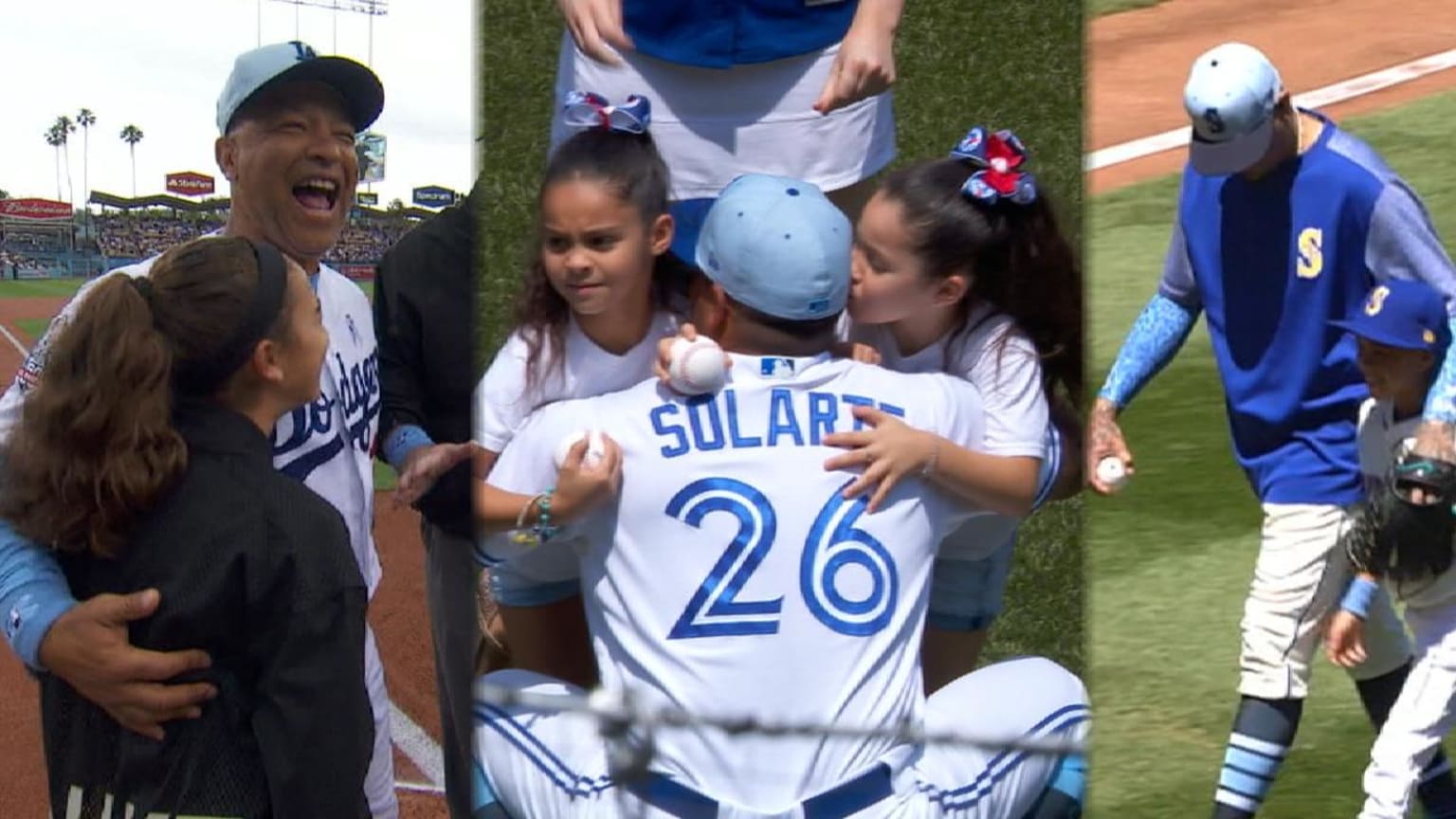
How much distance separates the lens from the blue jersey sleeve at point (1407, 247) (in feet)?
7.30

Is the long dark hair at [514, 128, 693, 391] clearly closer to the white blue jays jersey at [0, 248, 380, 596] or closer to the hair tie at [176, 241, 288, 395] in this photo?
the hair tie at [176, 241, 288, 395]

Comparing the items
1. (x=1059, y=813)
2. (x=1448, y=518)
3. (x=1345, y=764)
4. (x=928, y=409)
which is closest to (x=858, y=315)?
(x=928, y=409)

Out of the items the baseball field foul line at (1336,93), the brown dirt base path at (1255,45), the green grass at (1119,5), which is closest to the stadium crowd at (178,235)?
the brown dirt base path at (1255,45)

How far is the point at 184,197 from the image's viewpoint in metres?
2.14

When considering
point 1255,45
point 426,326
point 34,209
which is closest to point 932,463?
point 426,326

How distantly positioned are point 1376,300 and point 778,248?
1.29m

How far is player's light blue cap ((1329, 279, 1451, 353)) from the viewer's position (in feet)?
7.23

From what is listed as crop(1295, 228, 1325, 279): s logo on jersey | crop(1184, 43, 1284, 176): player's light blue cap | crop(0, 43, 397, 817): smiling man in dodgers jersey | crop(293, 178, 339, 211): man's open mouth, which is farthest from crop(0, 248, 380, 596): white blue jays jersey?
crop(1295, 228, 1325, 279): s logo on jersey

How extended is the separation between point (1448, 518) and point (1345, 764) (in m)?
0.71

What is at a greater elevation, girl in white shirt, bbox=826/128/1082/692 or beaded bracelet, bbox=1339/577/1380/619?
girl in white shirt, bbox=826/128/1082/692

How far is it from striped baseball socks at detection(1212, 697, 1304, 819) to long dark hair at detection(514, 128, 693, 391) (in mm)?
1720

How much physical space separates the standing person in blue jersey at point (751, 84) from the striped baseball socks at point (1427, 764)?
1.70 m

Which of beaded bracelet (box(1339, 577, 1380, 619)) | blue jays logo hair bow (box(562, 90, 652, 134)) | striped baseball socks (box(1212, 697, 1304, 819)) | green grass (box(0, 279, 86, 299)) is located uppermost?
blue jays logo hair bow (box(562, 90, 652, 134))

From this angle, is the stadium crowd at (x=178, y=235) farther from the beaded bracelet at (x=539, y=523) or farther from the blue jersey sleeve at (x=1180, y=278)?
the blue jersey sleeve at (x=1180, y=278)
